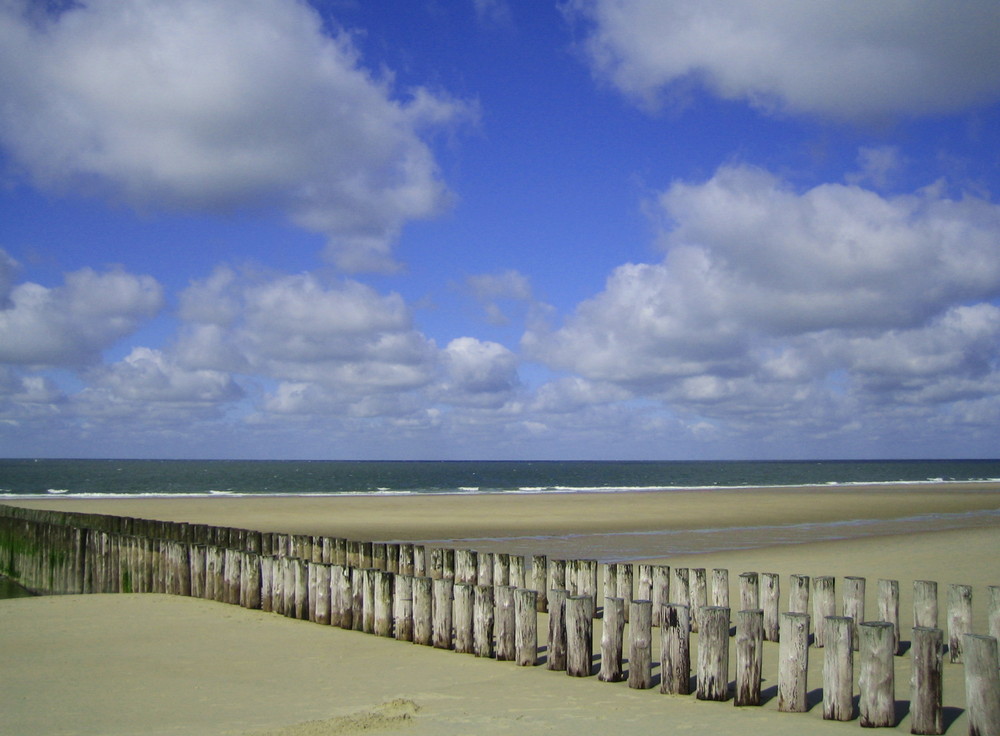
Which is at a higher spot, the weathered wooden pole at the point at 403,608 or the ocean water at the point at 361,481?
the weathered wooden pole at the point at 403,608

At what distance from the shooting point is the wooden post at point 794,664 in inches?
265

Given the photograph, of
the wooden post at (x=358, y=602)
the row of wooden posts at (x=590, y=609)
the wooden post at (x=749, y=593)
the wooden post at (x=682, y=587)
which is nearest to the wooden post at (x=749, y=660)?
the row of wooden posts at (x=590, y=609)

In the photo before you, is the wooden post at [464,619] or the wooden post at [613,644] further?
the wooden post at [464,619]

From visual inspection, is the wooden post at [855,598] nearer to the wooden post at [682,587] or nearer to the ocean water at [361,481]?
the wooden post at [682,587]

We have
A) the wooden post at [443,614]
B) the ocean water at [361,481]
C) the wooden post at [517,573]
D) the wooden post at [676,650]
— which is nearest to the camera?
the wooden post at [676,650]

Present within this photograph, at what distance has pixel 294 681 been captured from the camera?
7.70 meters

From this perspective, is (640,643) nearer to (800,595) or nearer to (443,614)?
(443,614)

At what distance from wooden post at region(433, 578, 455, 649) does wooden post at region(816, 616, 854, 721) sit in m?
3.82

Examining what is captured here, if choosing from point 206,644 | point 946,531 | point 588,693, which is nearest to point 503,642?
point 588,693

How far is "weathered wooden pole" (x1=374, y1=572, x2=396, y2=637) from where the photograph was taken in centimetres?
942

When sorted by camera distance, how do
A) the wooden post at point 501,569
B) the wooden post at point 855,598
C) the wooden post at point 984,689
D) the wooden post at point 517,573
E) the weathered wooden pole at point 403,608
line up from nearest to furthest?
the wooden post at point 984,689
the wooden post at point 855,598
the weathered wooden pole at point 403,608
the wooden post at point 517,573
the wooden post at point 501,569

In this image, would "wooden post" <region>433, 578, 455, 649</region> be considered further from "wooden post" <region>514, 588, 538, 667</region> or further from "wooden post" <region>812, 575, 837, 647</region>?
"wooden post" <region>812, 575, 837, 647</region>

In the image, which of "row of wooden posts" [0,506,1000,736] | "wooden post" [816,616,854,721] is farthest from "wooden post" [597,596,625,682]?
"wooden post" [816,616,854,721]

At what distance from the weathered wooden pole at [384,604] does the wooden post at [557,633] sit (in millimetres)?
2137
